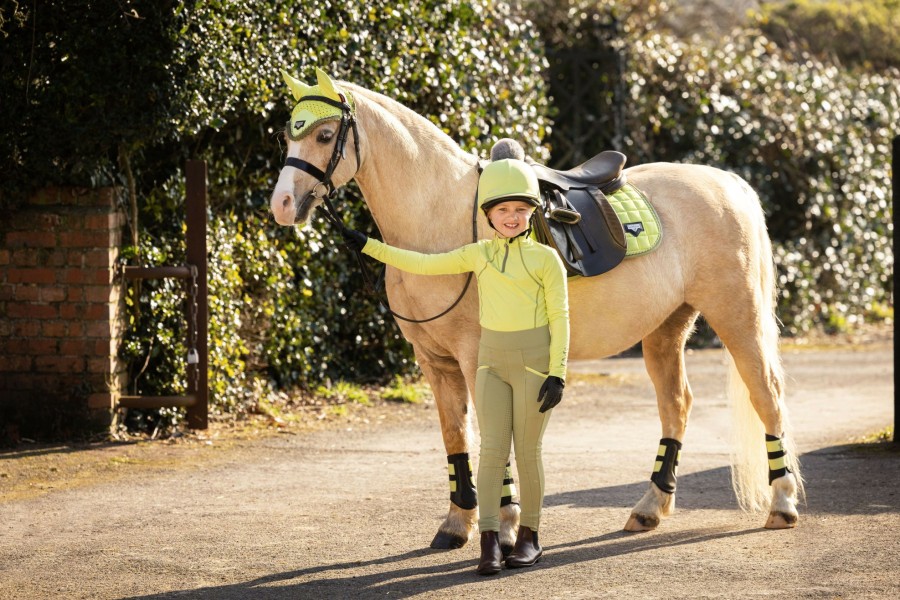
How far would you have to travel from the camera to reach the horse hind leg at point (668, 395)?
18.6ft

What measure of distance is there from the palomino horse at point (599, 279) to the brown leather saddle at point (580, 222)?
0.11 meters

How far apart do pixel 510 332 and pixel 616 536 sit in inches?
52.1

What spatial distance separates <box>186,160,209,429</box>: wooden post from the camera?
7.57 meters

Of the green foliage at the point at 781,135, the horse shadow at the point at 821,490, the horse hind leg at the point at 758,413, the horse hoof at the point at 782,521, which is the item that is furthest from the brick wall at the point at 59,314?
the green foliage at the point at 781,135

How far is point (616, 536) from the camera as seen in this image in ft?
17.8

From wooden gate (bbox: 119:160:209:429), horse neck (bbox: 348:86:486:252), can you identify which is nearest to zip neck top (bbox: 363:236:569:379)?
horse neck (bbox: 348:86:486:252)

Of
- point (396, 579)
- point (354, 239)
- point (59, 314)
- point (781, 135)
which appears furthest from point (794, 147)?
point (396, 579)

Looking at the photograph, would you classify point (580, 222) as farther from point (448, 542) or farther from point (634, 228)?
point (448, 542)

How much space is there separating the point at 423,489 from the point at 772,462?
6.28ft

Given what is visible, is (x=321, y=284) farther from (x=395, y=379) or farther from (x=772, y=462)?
(x=772, y=462)

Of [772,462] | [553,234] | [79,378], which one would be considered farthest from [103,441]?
[772,462]

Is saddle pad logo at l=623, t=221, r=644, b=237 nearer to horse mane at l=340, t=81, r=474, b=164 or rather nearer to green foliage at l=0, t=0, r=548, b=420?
→ horse mane at l=340, t=81, r=474, b=164

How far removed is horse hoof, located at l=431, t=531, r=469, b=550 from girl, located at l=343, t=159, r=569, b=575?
0.46 meters

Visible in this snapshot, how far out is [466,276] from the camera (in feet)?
16.7
